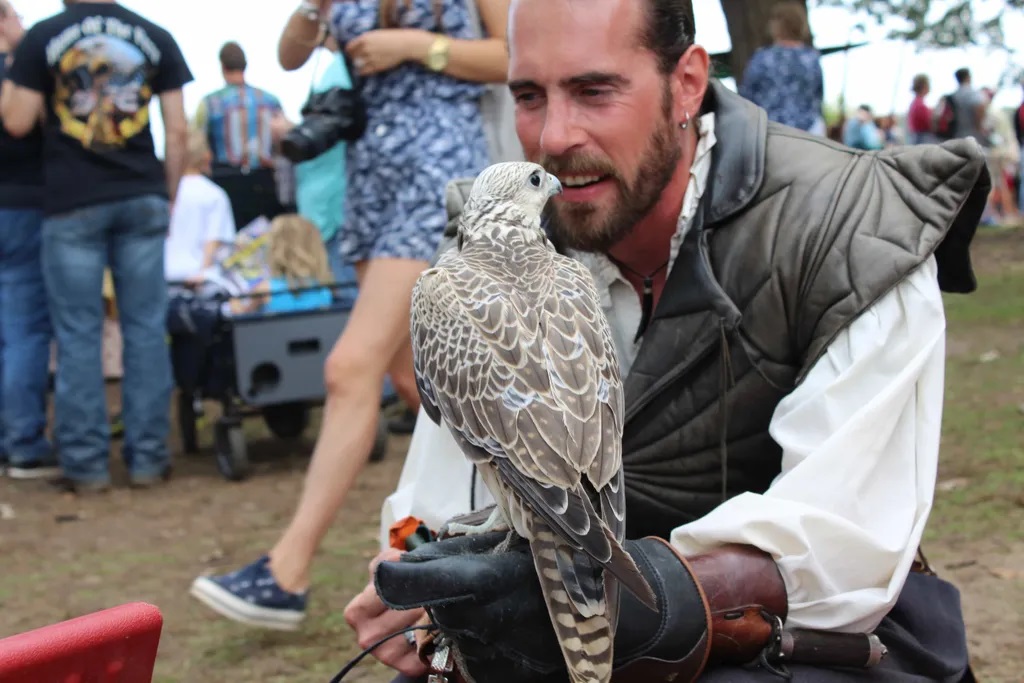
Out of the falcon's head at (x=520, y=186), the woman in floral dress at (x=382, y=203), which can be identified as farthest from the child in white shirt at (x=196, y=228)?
the falcon's head at (x=520, y=186)

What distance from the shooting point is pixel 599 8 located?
7.77ft

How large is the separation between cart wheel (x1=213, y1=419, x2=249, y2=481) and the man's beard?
14.0 feet

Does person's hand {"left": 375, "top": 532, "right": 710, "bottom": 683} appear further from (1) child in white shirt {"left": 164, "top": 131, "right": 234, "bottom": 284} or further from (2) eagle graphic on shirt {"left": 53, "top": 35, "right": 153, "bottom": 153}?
(1) child in white shirt {"left": 164, "top": 131, "right": 234, "bottom": 284}

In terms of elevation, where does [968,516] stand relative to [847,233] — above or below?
below

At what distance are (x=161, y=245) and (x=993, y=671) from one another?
4310 mm

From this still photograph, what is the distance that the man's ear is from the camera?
2.49m

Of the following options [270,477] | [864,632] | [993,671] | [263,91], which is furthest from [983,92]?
[864,632]

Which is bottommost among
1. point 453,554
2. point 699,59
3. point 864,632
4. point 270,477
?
point 270,477

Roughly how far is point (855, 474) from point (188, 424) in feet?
18.4

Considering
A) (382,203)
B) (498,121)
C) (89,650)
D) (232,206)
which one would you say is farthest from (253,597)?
(232,206)

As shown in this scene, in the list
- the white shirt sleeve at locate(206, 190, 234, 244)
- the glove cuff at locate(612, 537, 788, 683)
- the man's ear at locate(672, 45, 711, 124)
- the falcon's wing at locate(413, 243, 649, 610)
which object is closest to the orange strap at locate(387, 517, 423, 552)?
the falcon's wing at locate(413, 243, 649, 610)

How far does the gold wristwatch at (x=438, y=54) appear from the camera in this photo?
3.72m

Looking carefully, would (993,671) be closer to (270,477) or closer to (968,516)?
(968,516)

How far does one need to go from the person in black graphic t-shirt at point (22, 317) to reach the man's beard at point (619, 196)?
465 cm
